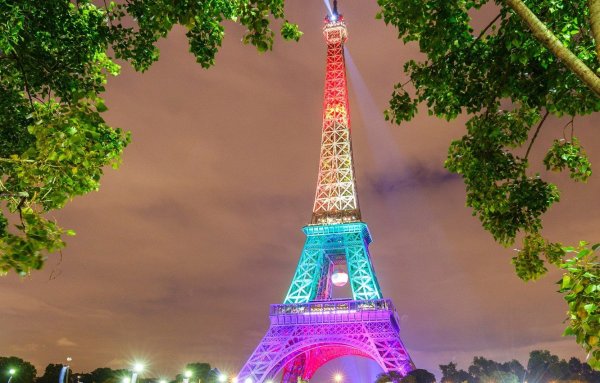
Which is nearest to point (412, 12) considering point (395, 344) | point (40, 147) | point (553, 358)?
point (40, 147)

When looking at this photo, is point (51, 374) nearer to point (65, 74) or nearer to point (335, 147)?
point (335, 147)

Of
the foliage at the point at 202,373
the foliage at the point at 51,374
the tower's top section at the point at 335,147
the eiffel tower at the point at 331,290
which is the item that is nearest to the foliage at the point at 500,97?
the eiffel tower at the point at 331,290

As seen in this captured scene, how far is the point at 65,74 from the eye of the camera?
8711 millimetres

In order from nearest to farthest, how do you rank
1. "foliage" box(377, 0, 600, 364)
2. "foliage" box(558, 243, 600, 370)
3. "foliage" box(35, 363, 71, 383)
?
"foliage" box(558, 243, 600, 370) → "foliage" box(377, 0, 600, 364) → "foliage" box(35, 363, 71, 383)

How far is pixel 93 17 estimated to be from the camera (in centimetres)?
895

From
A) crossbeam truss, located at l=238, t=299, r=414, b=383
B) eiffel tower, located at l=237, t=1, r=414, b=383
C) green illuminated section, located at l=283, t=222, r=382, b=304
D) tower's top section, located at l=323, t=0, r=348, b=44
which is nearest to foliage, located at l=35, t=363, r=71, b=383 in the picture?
eiffel tower, located at l=237, t=1, r=414, b=383

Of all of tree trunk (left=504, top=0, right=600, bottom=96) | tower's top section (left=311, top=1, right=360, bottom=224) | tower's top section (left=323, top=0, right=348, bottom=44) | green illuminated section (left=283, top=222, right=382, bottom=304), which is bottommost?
tree trunk (left=504, top=0, right=600, bottom=96)

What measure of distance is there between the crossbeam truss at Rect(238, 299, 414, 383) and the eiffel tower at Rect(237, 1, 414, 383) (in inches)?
3.3

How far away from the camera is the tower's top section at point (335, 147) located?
5197cm

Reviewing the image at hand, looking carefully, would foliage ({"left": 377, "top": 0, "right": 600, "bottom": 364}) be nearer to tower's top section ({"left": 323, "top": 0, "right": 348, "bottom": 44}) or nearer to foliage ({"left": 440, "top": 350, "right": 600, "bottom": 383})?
tower's top section ({"left": 323, "top": 0, "right": 348, "bottom": 44})

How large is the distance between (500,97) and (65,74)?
887cm

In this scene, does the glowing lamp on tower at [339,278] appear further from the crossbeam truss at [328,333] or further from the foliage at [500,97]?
the foliage at [500,97]

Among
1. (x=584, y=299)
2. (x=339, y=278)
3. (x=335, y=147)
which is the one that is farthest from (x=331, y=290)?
(x=584, y=299)

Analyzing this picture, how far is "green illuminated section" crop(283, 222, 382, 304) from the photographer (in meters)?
46.1
